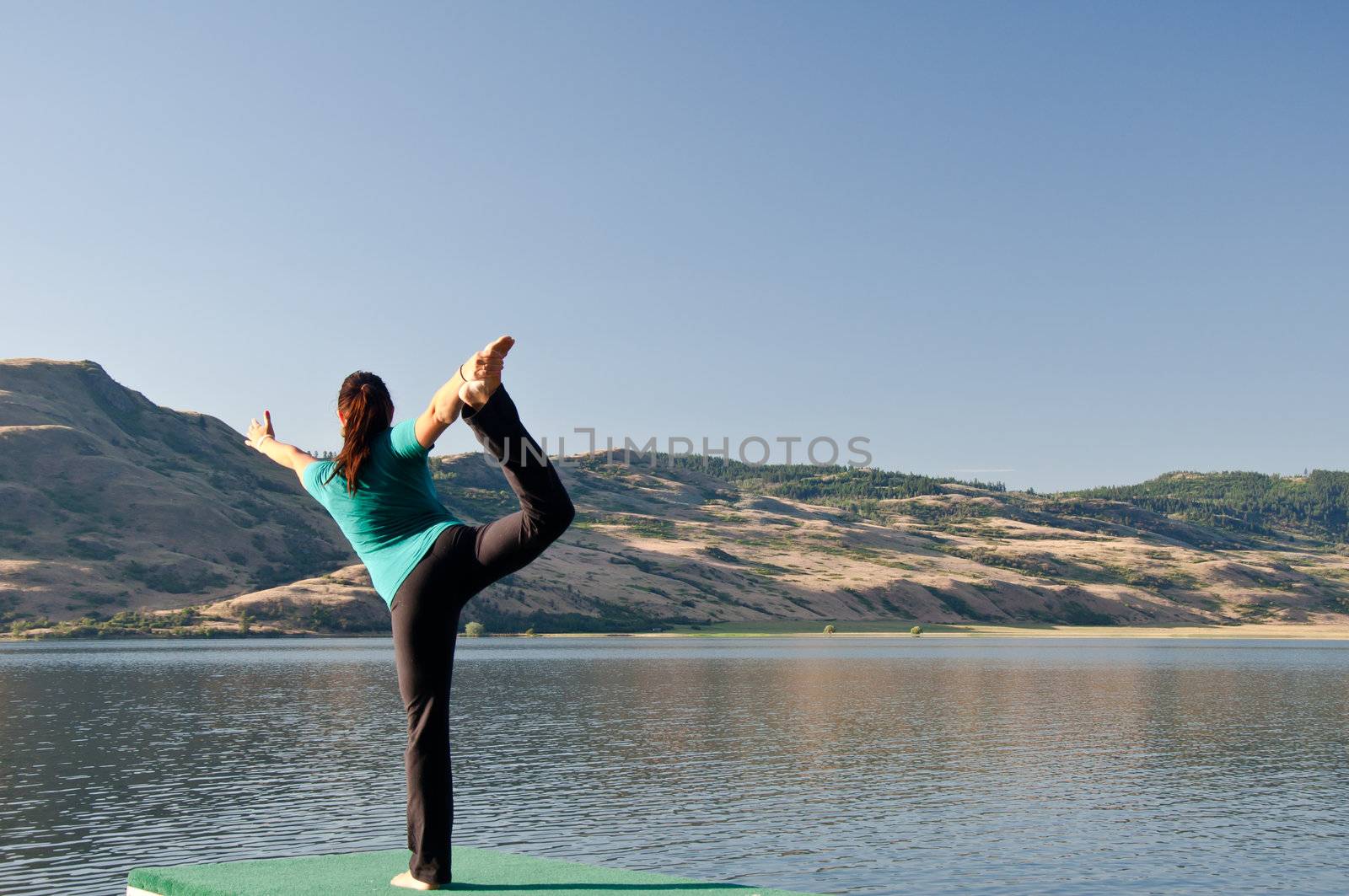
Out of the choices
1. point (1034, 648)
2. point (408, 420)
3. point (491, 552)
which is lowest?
point (1034, 648)

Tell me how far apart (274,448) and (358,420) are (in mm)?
1871

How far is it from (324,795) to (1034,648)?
530 feet

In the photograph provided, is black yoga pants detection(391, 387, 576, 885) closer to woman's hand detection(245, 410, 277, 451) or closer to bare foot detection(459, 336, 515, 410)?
bare foot detection(459, 336, 515, 410)

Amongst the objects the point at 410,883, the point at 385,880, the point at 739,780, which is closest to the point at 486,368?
the point at 410,883

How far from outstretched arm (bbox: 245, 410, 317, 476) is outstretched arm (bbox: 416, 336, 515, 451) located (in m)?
2.31

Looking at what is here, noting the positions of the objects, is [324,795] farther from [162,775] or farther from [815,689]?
[815,689]

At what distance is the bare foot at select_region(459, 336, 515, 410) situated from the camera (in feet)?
31.4

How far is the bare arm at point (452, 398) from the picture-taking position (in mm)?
9578

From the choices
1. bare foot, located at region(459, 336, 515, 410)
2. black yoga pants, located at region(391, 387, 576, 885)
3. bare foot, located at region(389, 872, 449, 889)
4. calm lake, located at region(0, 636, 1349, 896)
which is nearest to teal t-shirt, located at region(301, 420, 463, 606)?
black yoga pants, located at region(391, 387, 576, 885)

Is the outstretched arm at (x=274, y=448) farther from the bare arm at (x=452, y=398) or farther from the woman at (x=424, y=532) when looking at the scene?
the bare arm at (x=452, y=398)

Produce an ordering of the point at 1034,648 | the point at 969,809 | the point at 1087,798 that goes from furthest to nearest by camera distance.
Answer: the point at 1034,648 → the point at 1087,798 → the point at 969,809

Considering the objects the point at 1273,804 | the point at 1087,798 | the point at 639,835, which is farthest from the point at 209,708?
the point at 1273,804

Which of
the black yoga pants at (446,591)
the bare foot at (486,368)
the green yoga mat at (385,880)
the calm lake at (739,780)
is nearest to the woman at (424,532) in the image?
the black yoga pants at (446,591)

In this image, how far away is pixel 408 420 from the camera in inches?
434
